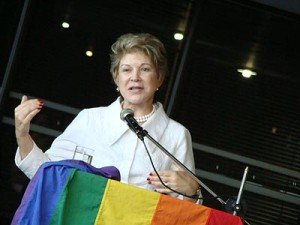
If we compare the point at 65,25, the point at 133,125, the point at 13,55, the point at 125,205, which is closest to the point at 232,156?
the point at 65,25

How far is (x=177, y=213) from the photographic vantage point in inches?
74.2

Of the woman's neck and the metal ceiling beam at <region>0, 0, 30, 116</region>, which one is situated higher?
the metal ceiling beam at <region>0, 0, 30, 116</region>

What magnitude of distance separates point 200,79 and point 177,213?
3315 mm

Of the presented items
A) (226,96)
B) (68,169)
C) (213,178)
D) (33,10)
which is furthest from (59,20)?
(68,169)

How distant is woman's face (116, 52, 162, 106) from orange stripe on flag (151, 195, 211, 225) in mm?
750

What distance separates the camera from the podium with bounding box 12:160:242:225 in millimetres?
1828

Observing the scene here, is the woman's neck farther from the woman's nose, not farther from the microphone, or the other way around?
the microphone

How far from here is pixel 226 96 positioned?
513 centimetres

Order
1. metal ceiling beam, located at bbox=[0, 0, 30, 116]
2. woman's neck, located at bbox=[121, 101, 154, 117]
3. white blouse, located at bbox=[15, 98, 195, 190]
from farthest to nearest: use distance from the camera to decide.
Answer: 1. metal ceiling beam, located at bbox=[0, 0, 30, 116]
2. woman's neck, located at bbox=[121, 101, 154, 117]
3. white blouse, located at bbox=[15, 98, 195, 190]

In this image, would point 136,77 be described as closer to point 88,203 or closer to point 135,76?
point 135,76

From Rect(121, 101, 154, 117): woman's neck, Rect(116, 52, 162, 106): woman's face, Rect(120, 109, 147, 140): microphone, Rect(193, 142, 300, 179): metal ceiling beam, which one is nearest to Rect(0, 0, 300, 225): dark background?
Rect(193, 142, 300, 179): metal ceiling beam

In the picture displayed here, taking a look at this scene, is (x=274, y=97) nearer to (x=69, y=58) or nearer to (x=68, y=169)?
(x=69, y=58)

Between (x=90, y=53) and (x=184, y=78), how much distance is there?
33.6 inches

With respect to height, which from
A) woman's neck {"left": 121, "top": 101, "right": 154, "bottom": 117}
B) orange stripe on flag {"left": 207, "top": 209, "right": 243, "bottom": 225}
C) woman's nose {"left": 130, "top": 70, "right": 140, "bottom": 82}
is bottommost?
orange stripe on flag {"left": 207, "top": 209, "right": 243, "bottom": 225}
